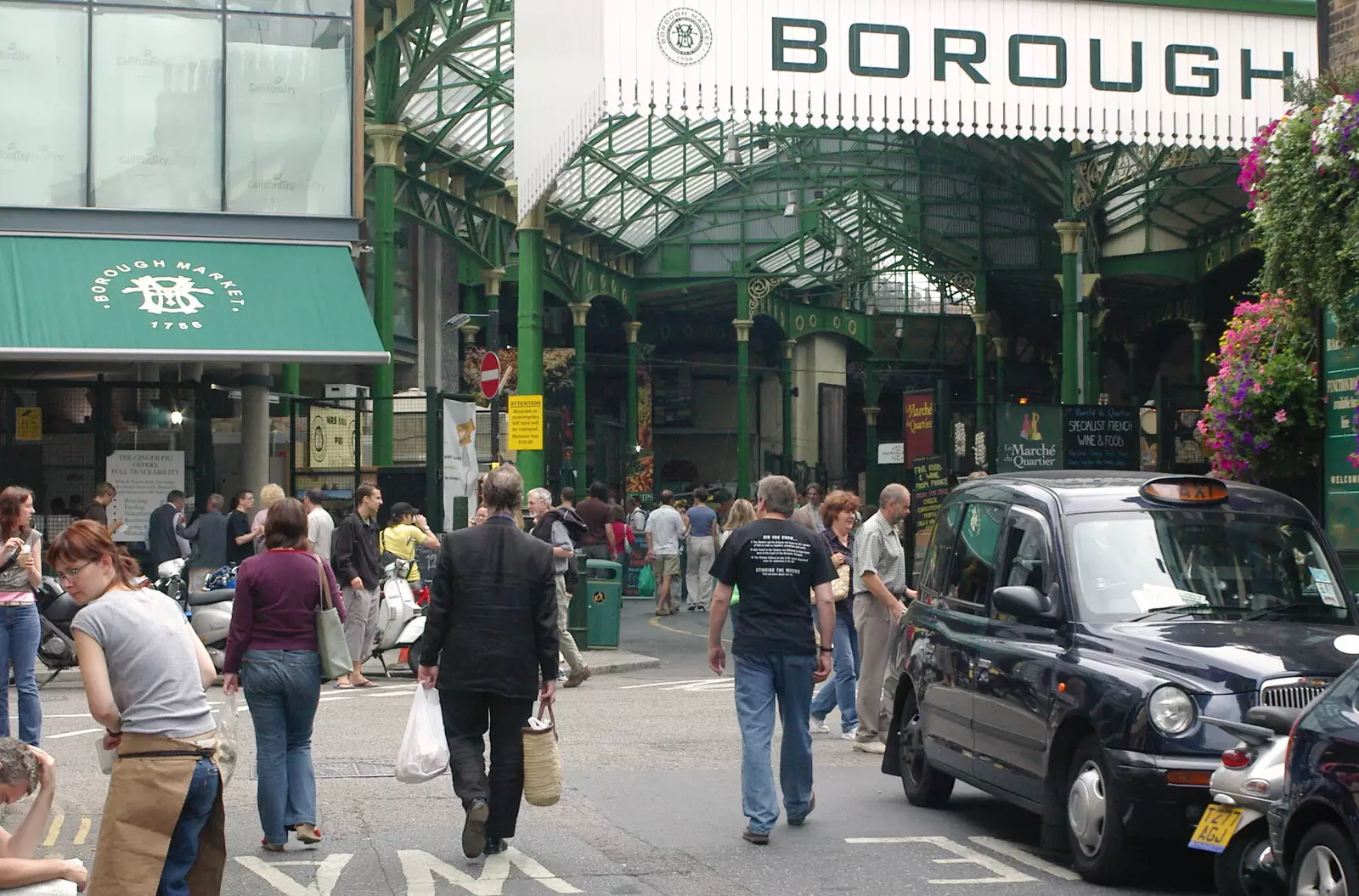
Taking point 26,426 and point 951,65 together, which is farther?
point 26,426

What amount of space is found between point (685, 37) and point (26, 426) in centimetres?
1160

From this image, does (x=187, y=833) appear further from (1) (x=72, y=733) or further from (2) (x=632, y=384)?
(2) (x=632, y=384)

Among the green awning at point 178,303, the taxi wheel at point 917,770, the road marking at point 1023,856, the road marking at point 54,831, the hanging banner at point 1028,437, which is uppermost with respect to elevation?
the green awning at point 178,303

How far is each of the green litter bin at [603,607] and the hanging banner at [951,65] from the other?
5705 millimetres

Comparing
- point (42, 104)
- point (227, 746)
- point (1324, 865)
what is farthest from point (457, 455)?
point (1324, 865)

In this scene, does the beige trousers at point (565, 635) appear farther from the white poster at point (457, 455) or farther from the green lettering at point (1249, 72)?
the green lettering at point (1249, 72)

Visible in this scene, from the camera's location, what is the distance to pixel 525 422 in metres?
22.1

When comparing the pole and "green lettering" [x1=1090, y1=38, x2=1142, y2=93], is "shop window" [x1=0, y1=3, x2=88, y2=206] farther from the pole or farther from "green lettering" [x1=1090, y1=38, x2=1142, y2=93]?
the pole

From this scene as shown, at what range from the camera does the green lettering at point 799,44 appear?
1552 cm

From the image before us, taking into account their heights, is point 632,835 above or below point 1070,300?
below

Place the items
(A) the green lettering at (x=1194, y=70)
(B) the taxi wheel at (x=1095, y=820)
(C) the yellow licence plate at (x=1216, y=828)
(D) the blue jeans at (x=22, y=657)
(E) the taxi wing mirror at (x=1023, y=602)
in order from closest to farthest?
(C) the yellow licence plate at (x=1216, y=828)
(B) the taxi wheel at (x=1095, y=820)
(E) the taxi wing mirror at (x=1023, y=602)
(D) the blue jeans at (x=22, y=657)
(A) the green lettering at (x=1194, y=70)

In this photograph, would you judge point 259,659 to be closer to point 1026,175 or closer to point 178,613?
point 178,613

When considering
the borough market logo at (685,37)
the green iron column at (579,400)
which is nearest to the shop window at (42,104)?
the borough market logo at (685,37)

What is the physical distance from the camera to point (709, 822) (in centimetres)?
948
